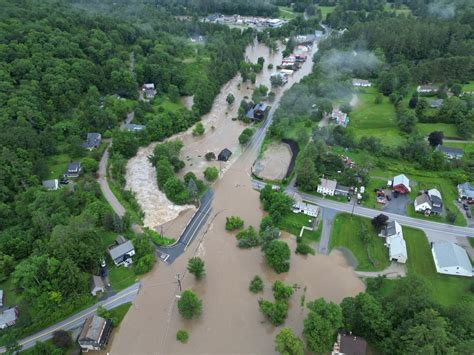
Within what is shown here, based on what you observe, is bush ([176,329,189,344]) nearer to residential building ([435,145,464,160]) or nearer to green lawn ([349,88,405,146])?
green lawn ([349,88,405,146])

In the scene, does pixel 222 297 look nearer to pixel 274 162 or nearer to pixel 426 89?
pixel 274 162

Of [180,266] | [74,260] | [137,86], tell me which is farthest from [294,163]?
[137,86]

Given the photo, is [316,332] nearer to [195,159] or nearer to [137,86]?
[195,159]

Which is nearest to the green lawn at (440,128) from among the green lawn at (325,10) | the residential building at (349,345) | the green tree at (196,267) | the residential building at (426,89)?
the residential building at (426,89)

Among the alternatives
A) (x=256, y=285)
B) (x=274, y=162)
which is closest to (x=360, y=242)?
(x=256, y=285)

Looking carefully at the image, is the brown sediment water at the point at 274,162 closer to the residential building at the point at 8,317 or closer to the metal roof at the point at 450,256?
the metal roof at the point at 450,256

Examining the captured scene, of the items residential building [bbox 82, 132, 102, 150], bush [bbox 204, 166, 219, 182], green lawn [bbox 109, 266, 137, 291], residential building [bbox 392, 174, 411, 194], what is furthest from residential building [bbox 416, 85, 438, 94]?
green lawn [bbox 109, 266, 137, 291]
